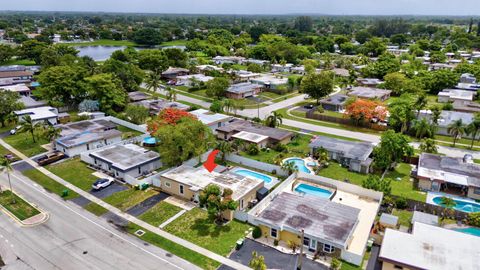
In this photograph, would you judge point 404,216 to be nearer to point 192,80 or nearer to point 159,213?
point 159,213

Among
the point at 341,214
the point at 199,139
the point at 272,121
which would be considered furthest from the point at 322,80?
the point at 341,214

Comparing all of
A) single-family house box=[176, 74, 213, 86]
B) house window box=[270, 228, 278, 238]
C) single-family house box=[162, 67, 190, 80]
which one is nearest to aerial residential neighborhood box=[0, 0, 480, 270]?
house window box=[270, 228, 278, 238]

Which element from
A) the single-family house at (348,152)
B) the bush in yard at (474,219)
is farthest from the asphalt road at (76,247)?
the single-family house at (348,152)

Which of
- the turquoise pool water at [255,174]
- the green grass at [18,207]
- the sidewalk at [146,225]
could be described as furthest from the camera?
the turquoise pool water at [255,174]

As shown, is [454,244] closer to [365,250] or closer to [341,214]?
[365,250]

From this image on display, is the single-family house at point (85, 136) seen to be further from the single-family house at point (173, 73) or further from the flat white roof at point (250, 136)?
the single-family house at point (173, 73)

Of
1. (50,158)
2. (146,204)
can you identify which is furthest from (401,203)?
(50,158)
